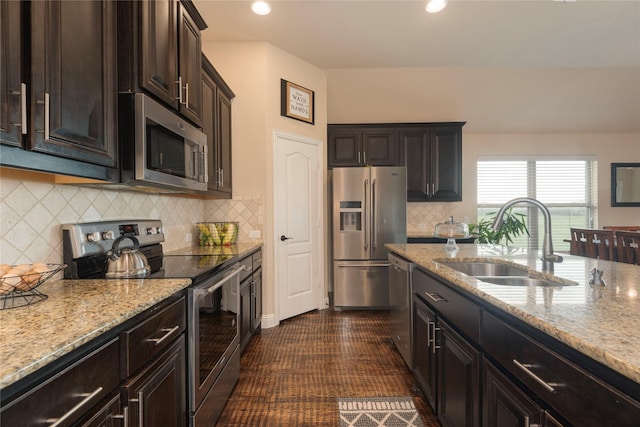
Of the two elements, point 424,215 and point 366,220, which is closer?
point 366,220

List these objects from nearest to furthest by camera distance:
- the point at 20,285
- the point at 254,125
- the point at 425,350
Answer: the point at 20,285, the point at 425,350, the point at 254,125

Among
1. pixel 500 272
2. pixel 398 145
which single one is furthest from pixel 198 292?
pixel 398 145

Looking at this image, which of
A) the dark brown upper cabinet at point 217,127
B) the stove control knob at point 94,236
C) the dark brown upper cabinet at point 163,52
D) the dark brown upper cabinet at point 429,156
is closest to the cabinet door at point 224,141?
the dark brown upper cabinet at point 217,127

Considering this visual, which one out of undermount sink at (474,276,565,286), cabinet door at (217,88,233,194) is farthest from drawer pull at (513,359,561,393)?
cabinet door at (217,88,233,194)

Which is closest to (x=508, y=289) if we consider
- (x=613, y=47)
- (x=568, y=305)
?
(x=568, y=305)

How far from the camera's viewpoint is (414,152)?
4.61 meters

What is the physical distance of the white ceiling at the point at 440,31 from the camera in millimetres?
2812

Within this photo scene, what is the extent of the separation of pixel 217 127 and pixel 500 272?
255 cm

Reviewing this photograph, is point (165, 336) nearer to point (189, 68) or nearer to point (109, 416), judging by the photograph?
point (109, 416)

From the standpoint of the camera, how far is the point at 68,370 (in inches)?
30.0

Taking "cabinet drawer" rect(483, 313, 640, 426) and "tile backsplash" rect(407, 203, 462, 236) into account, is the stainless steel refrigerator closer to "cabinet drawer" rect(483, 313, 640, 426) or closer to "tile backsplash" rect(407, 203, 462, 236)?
"tile backsplash" rect(407, 203, 462, 236)

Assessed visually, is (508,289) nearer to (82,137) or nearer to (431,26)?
(82,137)

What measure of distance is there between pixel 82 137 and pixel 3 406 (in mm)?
929

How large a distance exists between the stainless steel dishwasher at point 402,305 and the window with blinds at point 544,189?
10.8 feet
